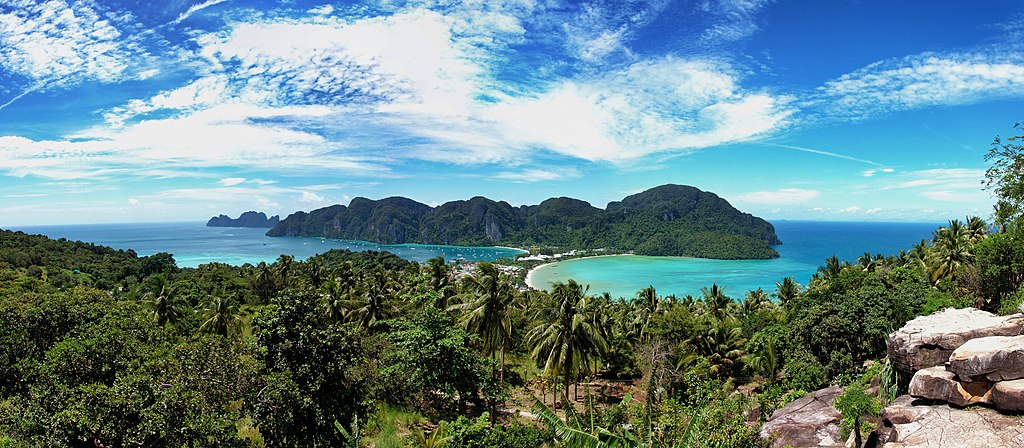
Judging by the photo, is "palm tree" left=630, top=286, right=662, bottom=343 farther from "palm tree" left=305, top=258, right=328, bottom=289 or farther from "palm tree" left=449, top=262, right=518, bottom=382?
"palm tree" left=305, top=258, right=328, bottom=289

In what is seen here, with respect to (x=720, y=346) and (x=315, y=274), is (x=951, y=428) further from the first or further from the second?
(x=315, y=274)

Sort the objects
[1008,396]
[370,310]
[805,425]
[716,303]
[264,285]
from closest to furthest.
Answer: [1008,396]
[805,425]
[370,310]
[716,303]
[264,285]

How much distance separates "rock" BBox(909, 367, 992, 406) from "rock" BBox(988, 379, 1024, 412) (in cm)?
26

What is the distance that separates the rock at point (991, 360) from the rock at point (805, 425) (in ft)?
11.6

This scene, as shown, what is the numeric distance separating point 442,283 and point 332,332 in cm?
1912

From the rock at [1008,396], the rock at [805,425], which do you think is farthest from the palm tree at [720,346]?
the rock at [1008,396]

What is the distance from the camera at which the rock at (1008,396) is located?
960 centimetres

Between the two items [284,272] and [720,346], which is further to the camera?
[284,272]

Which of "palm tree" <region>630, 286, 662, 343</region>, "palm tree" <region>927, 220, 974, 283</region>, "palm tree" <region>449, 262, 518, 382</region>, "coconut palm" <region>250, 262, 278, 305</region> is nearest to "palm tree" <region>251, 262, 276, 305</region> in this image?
"coconut palm" <region>250, 262, 278, 305</region>

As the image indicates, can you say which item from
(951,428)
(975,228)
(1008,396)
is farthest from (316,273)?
(975,228)

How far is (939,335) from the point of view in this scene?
12812 millimetres

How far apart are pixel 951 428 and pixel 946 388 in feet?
4.83

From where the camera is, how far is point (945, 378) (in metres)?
11.0

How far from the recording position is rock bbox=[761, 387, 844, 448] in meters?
13.0
